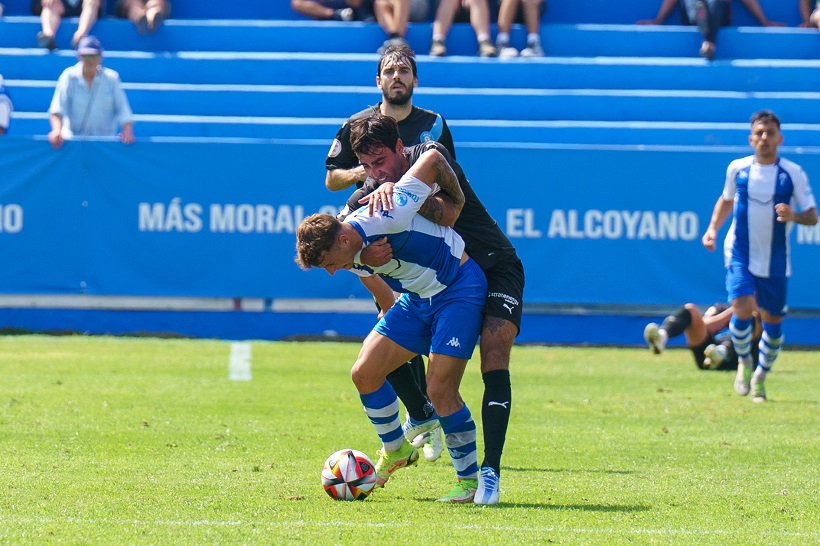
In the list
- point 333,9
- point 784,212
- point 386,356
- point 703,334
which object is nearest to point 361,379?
point 386,356

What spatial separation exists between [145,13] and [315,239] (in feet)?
48.3

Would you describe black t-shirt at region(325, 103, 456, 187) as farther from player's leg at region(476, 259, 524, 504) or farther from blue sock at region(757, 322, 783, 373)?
blue sock at region(757, 322, 783, 373)

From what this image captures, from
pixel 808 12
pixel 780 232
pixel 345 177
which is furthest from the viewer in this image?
pixel 808 12

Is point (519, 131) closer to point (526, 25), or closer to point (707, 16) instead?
point (526, 25)

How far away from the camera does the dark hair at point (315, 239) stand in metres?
5.90

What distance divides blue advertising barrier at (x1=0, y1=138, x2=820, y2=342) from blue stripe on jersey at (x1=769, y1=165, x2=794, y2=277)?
4.31m

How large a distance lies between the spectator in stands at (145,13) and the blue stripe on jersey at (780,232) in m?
11.2

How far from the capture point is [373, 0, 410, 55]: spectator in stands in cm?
1945

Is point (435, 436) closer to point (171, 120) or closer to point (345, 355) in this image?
point (345, 355)

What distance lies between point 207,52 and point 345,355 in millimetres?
7717

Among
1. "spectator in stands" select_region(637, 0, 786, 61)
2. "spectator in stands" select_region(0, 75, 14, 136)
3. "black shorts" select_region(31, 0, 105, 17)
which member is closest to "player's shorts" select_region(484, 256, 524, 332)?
"spectator in stands" select_region(0, 75, 14, 136)

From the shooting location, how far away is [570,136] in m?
17.8

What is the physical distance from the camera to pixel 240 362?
1320cm

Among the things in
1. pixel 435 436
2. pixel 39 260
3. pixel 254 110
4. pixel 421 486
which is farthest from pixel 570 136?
pixel 421 486
